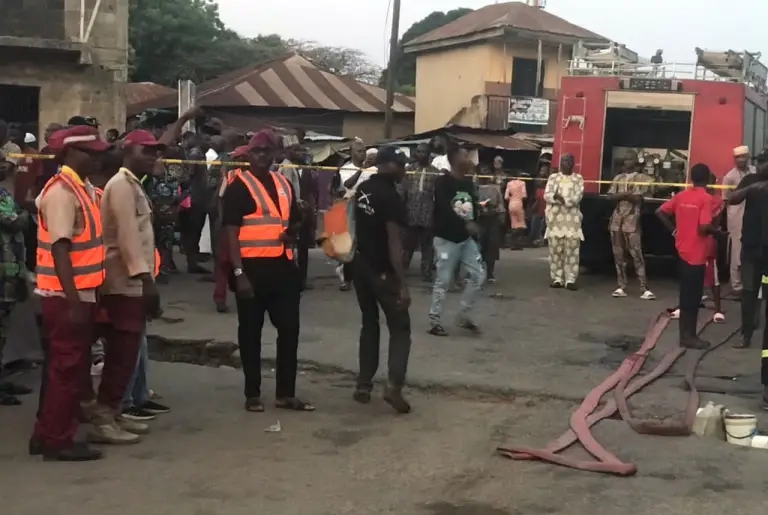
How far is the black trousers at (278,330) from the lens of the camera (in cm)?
692

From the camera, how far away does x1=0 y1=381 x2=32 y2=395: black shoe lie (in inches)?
285

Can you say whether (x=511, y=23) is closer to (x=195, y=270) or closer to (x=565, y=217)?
(x=565, y=217)

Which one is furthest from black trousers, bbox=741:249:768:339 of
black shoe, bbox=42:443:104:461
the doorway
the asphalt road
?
the doorway

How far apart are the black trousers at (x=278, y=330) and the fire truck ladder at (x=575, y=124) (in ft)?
29.2

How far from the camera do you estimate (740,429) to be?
6.57m

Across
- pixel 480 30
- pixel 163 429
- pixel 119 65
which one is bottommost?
pixel 163 429

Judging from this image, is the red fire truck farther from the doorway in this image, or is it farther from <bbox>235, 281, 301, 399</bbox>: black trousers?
the doorway

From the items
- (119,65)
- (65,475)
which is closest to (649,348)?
(65,475)

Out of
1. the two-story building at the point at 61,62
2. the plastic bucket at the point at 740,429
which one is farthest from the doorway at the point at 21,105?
the plastic bucket at the point at 740,429

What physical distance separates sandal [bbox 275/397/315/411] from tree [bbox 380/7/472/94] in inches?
1646

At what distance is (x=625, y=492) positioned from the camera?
17.7 feet

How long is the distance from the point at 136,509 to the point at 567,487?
7.15ft

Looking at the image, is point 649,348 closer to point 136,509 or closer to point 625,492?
point 625,492

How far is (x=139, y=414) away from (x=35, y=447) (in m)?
0.99
